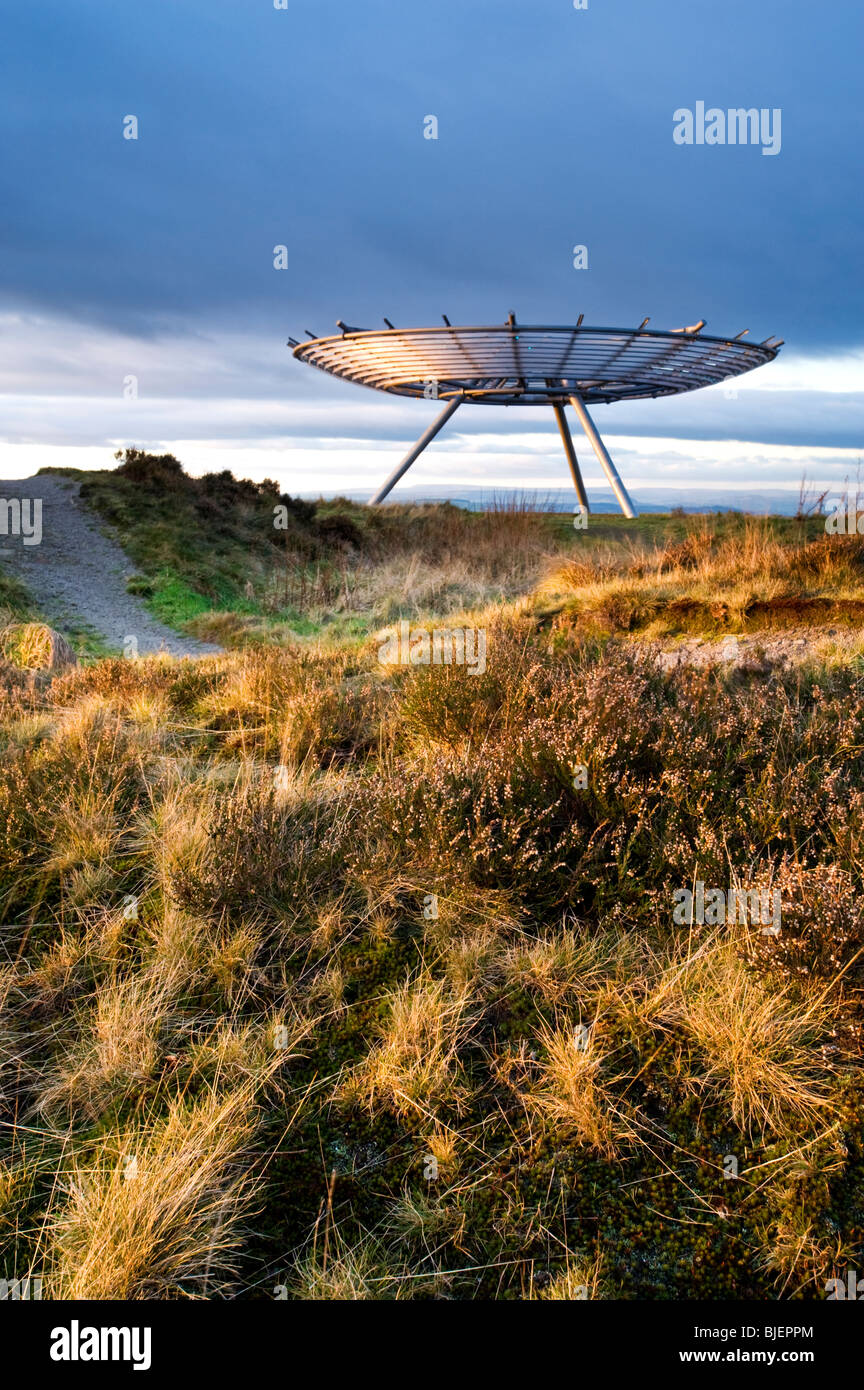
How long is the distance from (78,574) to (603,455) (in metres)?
14.5

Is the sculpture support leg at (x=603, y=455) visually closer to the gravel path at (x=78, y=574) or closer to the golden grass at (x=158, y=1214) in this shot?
the gravel path at (x=78, y=574)

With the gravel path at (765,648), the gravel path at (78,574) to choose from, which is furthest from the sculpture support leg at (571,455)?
the gravel path at (765,648)

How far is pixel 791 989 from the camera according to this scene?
286 cm

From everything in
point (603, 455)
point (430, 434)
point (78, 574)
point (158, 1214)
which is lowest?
point (158, 1214)

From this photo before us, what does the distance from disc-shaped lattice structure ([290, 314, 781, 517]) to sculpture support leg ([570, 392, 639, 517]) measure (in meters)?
0.03

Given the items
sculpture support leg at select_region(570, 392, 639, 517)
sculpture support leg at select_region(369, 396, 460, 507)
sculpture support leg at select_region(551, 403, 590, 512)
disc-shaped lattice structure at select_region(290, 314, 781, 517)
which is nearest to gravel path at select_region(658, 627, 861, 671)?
disc-shaped lattice structure at select_region(290, 314, 781, 517)

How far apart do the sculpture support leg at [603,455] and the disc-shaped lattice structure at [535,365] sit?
0.03 meters

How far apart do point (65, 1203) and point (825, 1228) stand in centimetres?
196

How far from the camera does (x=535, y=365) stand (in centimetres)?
2175

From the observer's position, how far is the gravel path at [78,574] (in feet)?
42.6

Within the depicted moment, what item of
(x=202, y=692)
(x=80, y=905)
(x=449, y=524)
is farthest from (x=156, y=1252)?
(x=449, y=524)

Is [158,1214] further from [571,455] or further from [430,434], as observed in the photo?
[571,455]

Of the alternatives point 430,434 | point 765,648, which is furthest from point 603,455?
point 765,648
